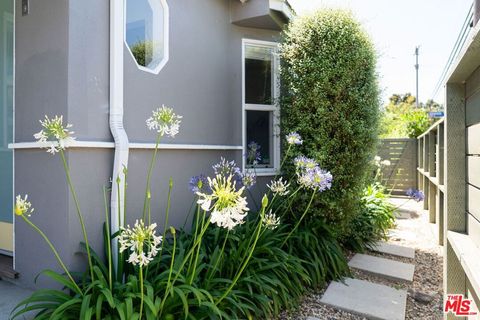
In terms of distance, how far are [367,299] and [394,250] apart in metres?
1.83

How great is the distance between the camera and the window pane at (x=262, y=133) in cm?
495

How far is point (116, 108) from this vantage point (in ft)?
9.81

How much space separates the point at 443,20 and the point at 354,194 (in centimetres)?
1505

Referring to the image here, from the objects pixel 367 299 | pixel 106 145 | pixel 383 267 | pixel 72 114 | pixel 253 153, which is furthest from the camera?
pixel 253 153

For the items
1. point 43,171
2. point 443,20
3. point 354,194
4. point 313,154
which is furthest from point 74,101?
point 443,20

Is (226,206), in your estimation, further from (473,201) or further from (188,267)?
(473,201)

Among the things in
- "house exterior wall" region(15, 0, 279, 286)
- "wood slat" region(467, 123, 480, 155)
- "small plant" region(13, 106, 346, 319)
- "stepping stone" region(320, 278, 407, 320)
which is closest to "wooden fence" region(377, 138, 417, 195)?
"stepping stone" region(320, 278, 407, 320)

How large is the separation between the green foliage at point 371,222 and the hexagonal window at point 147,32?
133 inches

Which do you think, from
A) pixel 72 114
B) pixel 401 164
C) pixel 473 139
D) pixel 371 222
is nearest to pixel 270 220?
pixel 473 139

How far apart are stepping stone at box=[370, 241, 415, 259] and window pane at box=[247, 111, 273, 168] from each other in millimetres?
1970

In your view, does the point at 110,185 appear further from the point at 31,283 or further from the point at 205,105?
the point at 205,105

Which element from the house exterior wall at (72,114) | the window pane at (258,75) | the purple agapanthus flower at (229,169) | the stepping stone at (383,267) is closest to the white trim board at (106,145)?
the house exterior wall at (72,114)

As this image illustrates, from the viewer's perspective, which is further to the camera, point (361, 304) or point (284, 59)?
point (284, 59)

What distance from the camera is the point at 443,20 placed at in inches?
598
